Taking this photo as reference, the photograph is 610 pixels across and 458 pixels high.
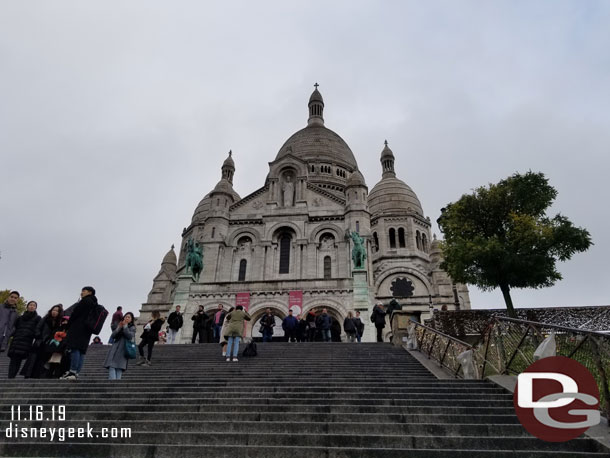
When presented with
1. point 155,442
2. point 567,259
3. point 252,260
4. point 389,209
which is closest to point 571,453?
point 155,442

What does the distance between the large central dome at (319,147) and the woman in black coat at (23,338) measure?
3567 centimetres

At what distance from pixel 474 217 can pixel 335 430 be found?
752 inches

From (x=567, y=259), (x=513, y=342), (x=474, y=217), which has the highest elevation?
(x=474, y=217)

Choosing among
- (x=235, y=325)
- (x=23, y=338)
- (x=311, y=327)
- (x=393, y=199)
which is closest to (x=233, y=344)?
(x=235, y=325)

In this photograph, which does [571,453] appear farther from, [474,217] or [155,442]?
[474,217]

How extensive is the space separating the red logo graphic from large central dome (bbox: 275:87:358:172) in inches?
1530

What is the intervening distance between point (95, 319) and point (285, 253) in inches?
840

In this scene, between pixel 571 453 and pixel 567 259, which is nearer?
→ pixel 571 453

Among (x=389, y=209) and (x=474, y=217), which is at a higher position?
(x=389, y=209)

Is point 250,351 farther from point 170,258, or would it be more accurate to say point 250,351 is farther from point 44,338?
point 170,258

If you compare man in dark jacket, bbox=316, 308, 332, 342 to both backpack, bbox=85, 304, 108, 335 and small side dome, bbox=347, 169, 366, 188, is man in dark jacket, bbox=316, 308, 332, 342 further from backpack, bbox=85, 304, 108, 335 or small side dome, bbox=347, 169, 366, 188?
small side dome, bbox=347, 169, 366, 188

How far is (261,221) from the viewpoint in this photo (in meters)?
30.5

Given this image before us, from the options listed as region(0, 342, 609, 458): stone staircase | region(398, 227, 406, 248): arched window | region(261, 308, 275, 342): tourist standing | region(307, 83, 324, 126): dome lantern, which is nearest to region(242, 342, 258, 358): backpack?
region(0, 342, 609, 458): stone staircase

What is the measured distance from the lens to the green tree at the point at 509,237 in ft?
65.0
